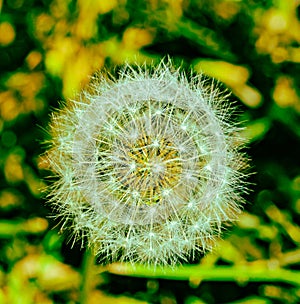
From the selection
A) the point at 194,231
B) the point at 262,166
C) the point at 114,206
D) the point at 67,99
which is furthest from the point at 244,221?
the point at 67,99

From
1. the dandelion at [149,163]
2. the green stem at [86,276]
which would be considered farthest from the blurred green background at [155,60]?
the dandelion at [149,163]

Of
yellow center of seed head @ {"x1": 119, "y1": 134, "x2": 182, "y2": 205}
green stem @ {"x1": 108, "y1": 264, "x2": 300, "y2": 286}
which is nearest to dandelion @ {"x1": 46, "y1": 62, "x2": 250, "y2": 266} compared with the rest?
yellow center of seed head @ {"x1": 119, "y1": 134, "x2": 182, "y2": 205}

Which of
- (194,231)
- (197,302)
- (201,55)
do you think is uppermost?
(201,55)

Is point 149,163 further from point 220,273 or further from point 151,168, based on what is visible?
point 220,273

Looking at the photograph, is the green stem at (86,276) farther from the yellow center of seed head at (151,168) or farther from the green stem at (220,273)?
the yellow center of seed head at (151,168)

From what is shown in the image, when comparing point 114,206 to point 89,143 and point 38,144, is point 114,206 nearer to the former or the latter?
point 89,143

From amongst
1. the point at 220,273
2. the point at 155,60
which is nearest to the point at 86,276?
the point at 220,273

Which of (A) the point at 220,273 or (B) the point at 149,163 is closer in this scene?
(B) the point at 149,163
